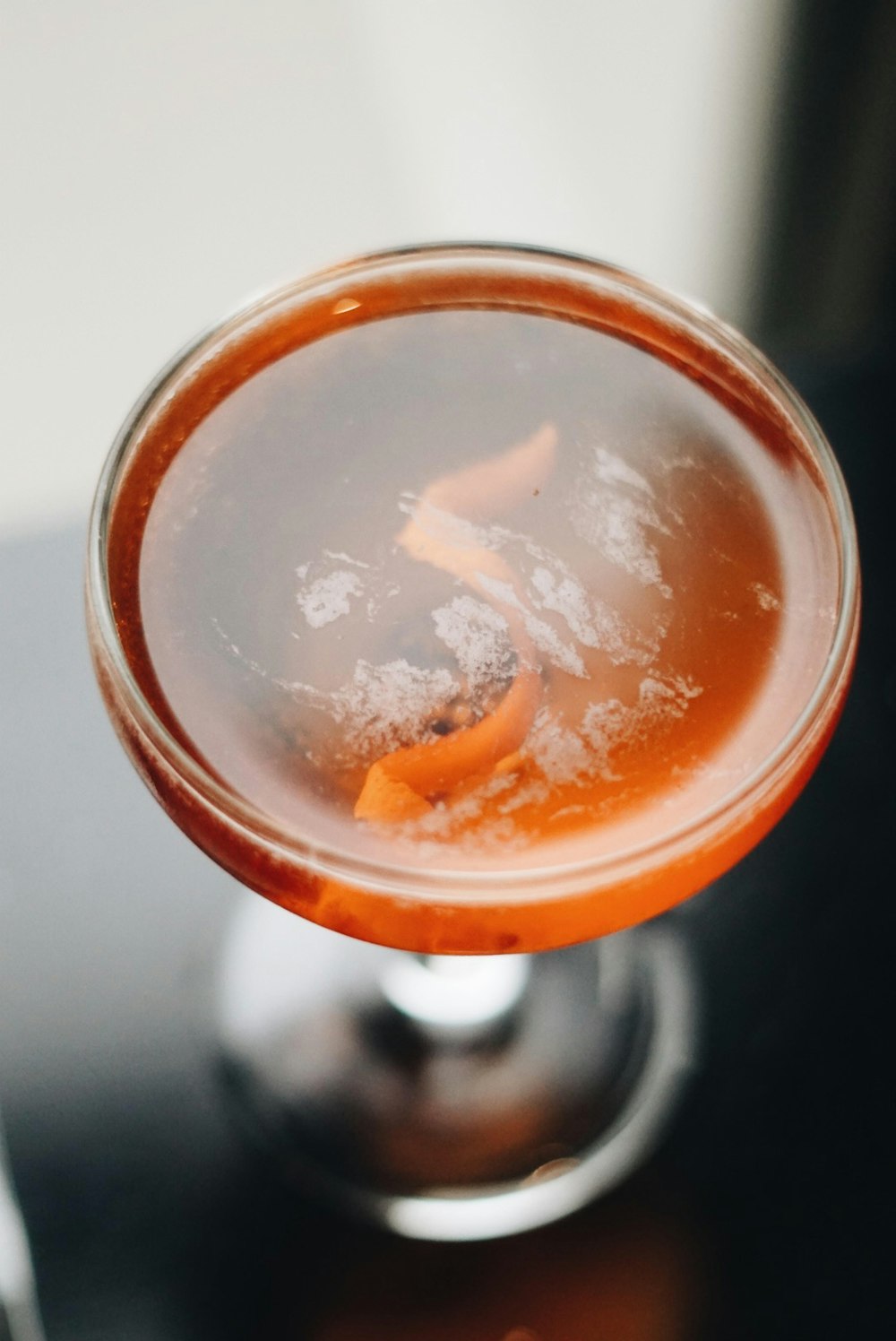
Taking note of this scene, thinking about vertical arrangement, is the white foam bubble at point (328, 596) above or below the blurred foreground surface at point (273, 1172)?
above

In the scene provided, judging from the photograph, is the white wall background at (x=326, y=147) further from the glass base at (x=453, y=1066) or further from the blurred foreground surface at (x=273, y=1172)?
the glass base at (x=453, y=1066)

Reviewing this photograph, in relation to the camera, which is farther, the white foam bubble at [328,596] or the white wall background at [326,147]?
the white wall background at [326,147]

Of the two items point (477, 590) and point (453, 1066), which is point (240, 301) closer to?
point (477, 590)

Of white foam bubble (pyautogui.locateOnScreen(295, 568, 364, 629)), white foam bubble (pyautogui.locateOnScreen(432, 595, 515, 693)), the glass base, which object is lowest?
the glass base

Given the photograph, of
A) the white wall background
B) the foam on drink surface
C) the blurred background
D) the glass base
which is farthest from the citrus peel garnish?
the white wall background

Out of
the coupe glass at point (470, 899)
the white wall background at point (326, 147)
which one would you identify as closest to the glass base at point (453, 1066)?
the coupe glass at point (470, 899)

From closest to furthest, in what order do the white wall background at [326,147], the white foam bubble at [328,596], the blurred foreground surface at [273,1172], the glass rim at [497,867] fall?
the glass rim at [497,867] → the white foam bubble at [328,596] → the blurred foreground surface at [273,1172] → the white wall background at [326,147]

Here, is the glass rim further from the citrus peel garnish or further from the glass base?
the glass base
